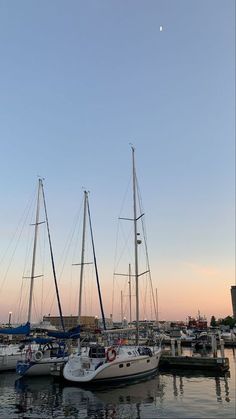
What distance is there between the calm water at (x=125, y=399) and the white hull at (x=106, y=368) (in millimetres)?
832

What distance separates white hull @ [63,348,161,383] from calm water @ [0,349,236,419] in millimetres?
832

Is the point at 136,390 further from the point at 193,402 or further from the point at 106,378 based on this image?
the point at 193,402

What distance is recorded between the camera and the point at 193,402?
23062 mm

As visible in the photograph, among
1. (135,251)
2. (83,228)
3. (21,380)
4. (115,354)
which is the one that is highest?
(83,228)

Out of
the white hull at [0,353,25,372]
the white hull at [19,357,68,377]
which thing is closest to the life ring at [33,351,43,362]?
the white hull at [19,357,68,377]

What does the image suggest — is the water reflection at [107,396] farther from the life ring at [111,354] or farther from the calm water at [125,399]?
the life ring at [111,354]

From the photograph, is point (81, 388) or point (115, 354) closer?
point (81, 388)

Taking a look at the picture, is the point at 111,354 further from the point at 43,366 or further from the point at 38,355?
the point at 38,355

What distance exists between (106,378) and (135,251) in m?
13.3

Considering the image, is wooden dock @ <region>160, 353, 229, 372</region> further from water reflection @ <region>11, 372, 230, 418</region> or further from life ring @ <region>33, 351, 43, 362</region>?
life ring @ <region>33, 351, 43, 362</region>

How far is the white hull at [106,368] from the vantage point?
→ 2850cm

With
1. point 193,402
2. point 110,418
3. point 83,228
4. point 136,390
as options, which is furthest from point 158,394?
point 83,228

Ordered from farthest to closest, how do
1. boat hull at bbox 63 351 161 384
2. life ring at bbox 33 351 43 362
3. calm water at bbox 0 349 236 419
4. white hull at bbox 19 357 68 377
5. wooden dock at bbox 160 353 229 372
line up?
wooden dock at bbox 160 353 229 372
life ring at bbox 33 351 43 362
white hull at bbox 19 357 68 377
boat hull at bbox 63 351 161 384
calm water at bbox 0 349 236 419

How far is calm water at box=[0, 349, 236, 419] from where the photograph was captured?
67.4 ft
